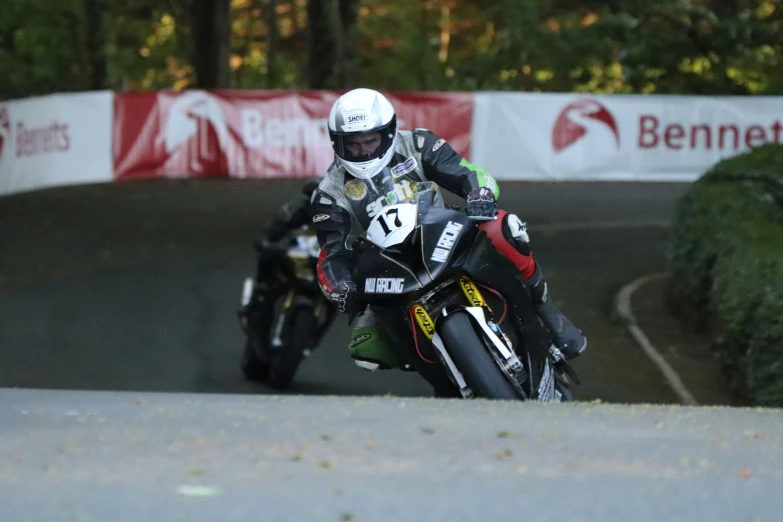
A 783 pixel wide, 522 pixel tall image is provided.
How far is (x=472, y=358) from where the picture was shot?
21.9 ft

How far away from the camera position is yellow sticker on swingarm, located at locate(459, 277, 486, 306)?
268 inches

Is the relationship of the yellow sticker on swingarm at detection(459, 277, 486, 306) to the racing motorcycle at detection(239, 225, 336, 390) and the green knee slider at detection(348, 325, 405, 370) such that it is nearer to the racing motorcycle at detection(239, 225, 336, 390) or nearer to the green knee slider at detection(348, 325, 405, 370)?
the green knee slider at detection(348, 325, 405, 370)

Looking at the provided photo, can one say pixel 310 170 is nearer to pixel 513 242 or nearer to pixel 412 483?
pixel 513 242

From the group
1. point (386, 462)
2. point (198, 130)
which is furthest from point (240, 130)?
point (386, 462)

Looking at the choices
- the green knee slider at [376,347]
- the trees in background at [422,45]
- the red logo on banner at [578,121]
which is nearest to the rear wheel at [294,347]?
the green knee slider at [376,347]

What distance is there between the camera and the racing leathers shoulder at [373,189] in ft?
23.5

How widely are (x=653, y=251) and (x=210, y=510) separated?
1459 centimetres

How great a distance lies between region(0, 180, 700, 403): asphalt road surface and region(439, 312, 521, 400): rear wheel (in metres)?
3.45

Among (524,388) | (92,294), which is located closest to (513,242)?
(524,388)

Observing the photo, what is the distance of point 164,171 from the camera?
20.7 meters

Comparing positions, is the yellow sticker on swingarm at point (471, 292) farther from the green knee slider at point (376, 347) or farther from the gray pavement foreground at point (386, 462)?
the green knee slider at point (376, 347)

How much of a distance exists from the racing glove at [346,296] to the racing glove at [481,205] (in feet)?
2.10

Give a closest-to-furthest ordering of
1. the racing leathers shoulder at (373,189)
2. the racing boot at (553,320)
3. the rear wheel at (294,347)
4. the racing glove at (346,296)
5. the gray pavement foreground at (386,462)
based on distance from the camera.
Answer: the gray pavement foreground at (386,462), the racing glove at (346,296), the racing leathers shoulder at (373,189), the racing boot at (553,320), the rear wheel at (294,347)

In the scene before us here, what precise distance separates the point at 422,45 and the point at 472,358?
38.8 meters
